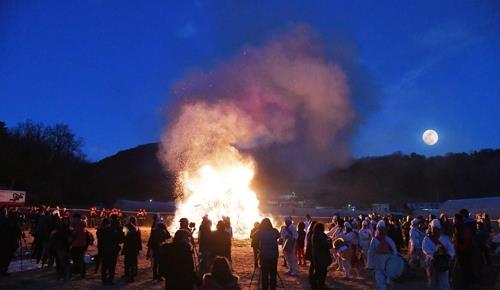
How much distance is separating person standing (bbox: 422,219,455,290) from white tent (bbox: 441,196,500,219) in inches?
1737

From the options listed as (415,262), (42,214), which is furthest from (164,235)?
(415,262)

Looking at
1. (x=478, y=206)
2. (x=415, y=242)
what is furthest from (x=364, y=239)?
(x=478, y=206)

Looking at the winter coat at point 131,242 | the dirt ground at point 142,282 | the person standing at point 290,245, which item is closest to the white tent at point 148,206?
the dirt ground at point 142,282

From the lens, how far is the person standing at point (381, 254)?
10.0 m

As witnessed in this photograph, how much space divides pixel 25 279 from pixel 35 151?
7469 centimetres

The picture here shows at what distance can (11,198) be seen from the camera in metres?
46.5

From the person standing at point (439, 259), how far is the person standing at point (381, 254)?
0.73m

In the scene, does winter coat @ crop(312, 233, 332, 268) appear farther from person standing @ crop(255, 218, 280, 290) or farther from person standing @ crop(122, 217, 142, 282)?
person standing @ crop(122, 217, 142, 282)

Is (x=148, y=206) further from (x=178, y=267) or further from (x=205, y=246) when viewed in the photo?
(x=178, y=267)

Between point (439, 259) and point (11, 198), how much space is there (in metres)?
46.0

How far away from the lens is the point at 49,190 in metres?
76.7

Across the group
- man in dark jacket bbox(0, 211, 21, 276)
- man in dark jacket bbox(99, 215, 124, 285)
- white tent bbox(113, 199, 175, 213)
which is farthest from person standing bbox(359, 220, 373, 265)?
white tent bbox(113, 199, 175, 213)

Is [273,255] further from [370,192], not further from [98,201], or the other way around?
[370,192]

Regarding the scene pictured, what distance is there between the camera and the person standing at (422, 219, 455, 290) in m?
9.74
